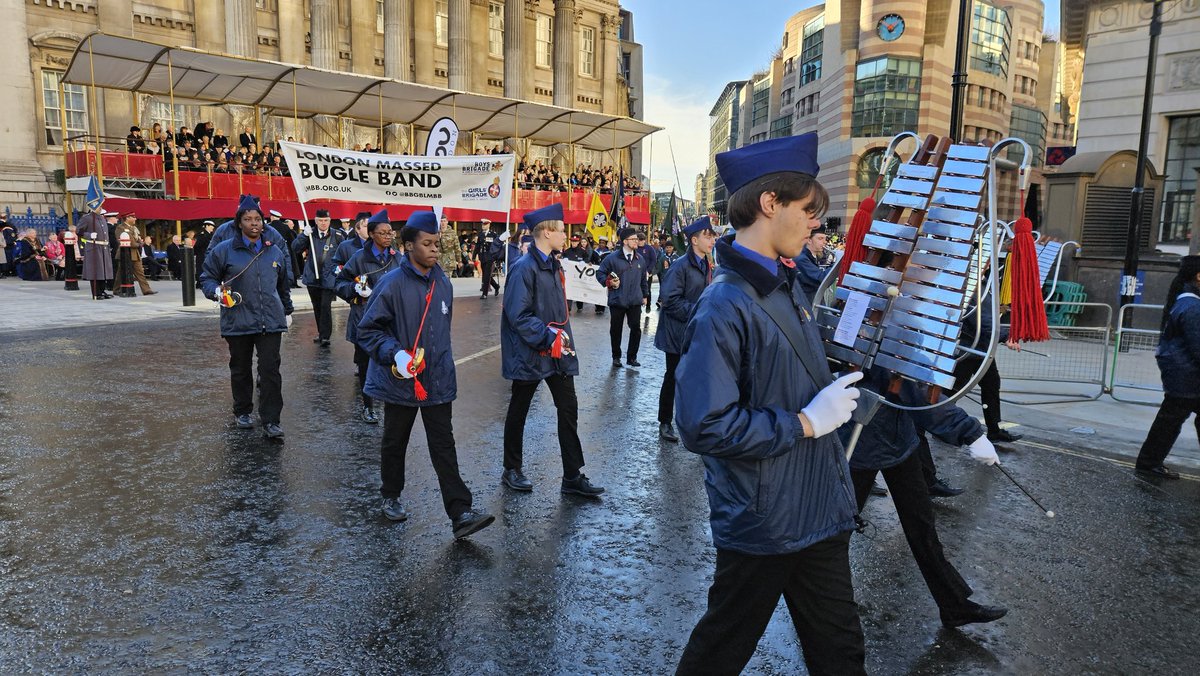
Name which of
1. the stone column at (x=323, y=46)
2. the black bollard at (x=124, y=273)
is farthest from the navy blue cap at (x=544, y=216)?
the stone column at (x=323, y=46)

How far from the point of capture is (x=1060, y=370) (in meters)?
11.1

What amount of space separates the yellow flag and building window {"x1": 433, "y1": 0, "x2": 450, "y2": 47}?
78.5 ft

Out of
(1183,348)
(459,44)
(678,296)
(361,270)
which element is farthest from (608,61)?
(1183,348)

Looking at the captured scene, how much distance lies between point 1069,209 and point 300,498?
17.2m

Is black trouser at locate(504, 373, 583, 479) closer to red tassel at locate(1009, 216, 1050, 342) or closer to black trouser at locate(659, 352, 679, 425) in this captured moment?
black trouser at locate(659, 352, 679, 425)

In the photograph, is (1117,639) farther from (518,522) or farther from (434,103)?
(434,103)

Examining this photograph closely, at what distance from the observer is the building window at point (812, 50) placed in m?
75.1

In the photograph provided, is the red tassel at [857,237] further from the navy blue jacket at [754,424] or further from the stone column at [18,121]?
the stone column at [18,121]

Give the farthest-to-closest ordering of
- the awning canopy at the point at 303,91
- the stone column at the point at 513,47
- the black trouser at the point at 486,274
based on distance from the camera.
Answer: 1. the stone column at the point at 513,47
2. the black trouser at the point at 486,274
3. the awning canopy at the point at 303,91

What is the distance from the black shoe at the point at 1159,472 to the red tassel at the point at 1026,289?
12.4 feet

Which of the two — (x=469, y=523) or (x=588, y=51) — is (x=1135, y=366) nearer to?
(x=469, y=523)

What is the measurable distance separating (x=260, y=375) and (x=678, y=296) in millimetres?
4062

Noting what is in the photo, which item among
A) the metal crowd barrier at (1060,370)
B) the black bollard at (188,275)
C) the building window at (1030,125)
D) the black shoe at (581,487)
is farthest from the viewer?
the building window at (1030,125)

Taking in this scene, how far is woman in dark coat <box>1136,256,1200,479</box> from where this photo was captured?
19.7 feet
